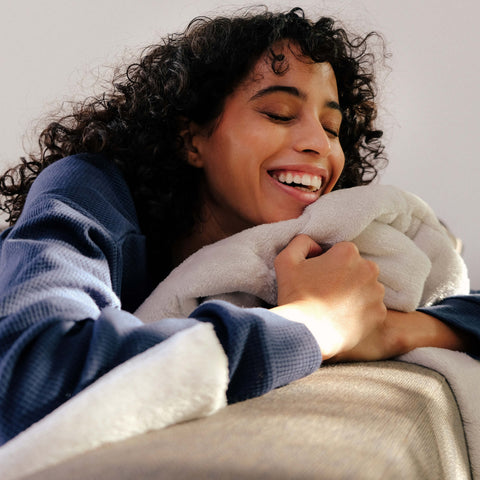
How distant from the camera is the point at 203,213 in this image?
1.29 m

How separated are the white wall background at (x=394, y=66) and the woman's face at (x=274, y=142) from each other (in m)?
1.05

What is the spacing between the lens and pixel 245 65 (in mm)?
1213

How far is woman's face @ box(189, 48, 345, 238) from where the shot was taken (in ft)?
3.71

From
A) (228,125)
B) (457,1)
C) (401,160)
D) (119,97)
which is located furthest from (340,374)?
(457,1)

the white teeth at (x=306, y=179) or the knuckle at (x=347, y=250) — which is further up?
the white teeth at (x=306, y=179)

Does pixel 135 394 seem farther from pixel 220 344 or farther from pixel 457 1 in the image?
pixel 457 1

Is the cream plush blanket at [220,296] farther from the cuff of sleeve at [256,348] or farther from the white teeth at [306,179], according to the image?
the white teeth at [306,179]

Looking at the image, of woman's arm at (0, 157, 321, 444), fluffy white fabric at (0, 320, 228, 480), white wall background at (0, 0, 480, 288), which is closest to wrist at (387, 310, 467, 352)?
woman's arm at (0, 157, 321, 444)

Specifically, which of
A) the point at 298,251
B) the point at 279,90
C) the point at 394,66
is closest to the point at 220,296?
the point at 298,251

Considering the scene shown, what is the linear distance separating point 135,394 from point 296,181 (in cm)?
75

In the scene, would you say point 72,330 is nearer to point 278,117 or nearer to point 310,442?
point 310,442

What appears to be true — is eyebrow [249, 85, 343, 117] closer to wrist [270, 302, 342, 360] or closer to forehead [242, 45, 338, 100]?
forehead [242, 45, 338, 100]

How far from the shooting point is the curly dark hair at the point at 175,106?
1.19m

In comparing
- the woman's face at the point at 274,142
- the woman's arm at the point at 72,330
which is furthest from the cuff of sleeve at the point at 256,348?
the woman's face at the point at 274,142
